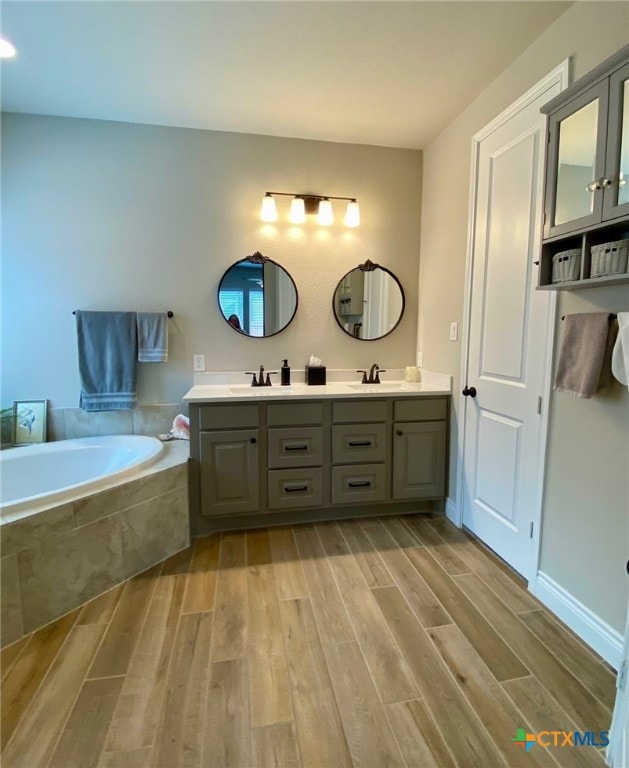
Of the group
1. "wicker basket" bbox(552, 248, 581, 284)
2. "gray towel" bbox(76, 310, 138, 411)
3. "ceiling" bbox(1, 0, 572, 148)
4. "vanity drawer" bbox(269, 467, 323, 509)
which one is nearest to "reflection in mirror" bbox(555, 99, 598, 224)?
"wicker basket" bbox(552, 248, 581, 284)

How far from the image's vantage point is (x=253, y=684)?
1397 millimetres

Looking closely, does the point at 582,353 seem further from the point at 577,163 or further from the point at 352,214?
the point at 352,214

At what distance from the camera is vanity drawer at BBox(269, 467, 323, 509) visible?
248 cm

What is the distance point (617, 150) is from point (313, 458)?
2.01 meters

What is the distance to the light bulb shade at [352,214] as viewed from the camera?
2.85 meters

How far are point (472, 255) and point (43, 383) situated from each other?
2877 millimetres

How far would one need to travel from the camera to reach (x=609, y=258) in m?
1.36

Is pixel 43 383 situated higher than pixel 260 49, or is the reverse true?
pixel 260 49

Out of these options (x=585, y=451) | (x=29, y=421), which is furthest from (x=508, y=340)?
(x=29, y=421)

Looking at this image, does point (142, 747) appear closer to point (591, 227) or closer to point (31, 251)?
point (591, 227)

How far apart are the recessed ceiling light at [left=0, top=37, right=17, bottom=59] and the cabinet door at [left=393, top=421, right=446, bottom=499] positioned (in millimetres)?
2830

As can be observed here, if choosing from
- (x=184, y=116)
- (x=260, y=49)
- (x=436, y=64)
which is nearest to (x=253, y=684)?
(x=260, y=49)

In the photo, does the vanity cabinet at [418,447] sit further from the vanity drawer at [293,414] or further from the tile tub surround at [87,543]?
the tile tub surround at [87,543]

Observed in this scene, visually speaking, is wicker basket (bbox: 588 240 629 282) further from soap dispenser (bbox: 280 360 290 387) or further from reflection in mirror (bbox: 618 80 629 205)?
soap dispenser (bbox: 280 360 290 387)
